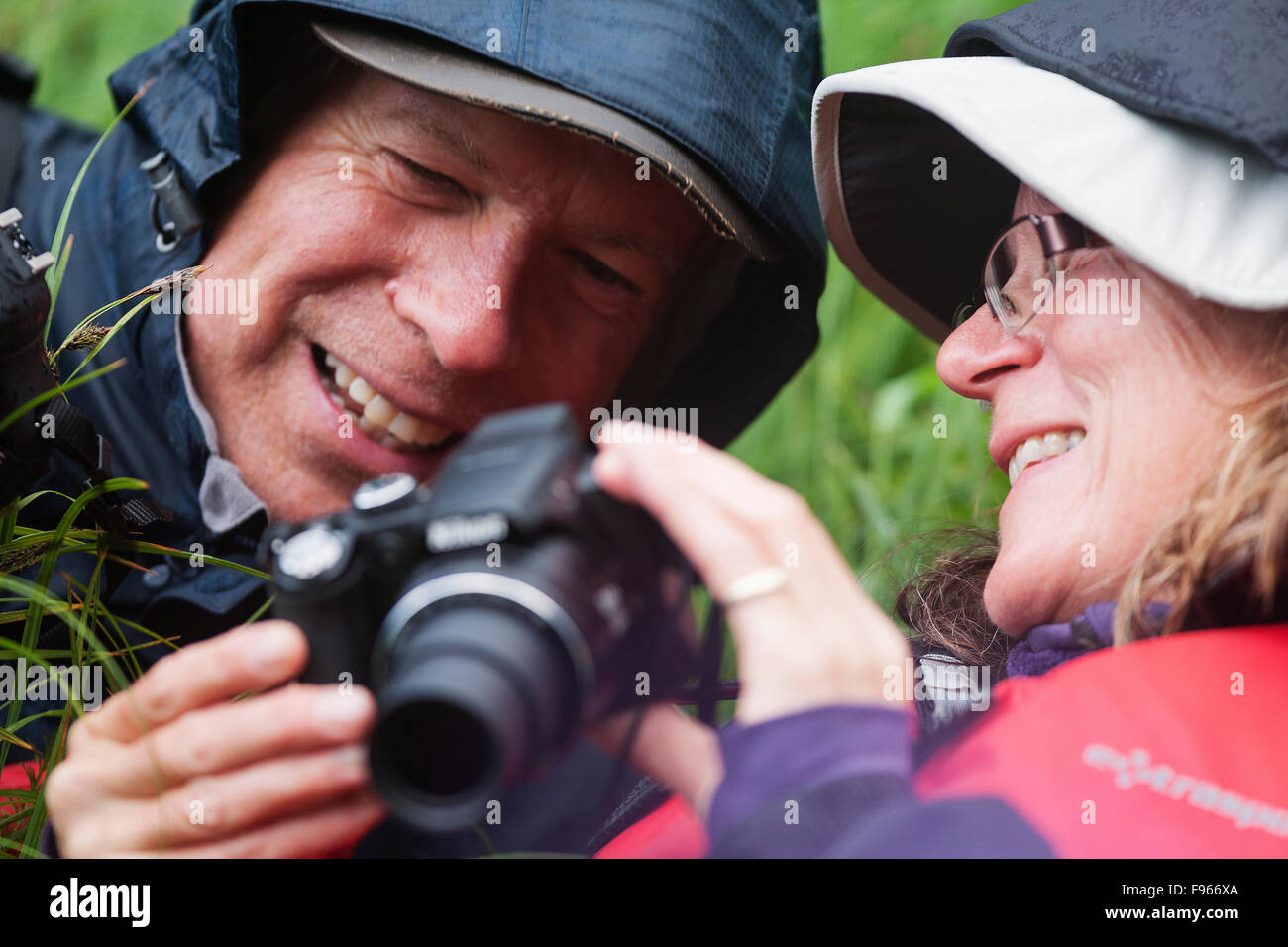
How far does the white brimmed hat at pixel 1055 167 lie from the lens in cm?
111

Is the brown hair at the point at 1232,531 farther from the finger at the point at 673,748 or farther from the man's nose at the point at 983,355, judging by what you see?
the finger at the point at 673,748

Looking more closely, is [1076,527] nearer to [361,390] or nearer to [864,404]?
[361,390]

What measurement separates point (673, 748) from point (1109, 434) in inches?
22.3

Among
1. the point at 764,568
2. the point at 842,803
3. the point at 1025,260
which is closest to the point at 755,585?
the point at 764,568

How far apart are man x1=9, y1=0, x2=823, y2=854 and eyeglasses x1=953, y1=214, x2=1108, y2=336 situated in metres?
0.46

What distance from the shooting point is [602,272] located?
73.7 inches

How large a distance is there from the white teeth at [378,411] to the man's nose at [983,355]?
0.89m

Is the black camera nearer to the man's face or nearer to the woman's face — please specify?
the woman's face

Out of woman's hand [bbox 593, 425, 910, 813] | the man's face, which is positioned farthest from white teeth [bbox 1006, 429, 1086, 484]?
the man's face

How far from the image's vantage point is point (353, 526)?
3.25 feet

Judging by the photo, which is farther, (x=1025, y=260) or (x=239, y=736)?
(x=1025, y=260)

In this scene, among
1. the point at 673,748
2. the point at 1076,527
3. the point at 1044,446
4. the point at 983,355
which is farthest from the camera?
the point at 983,355
